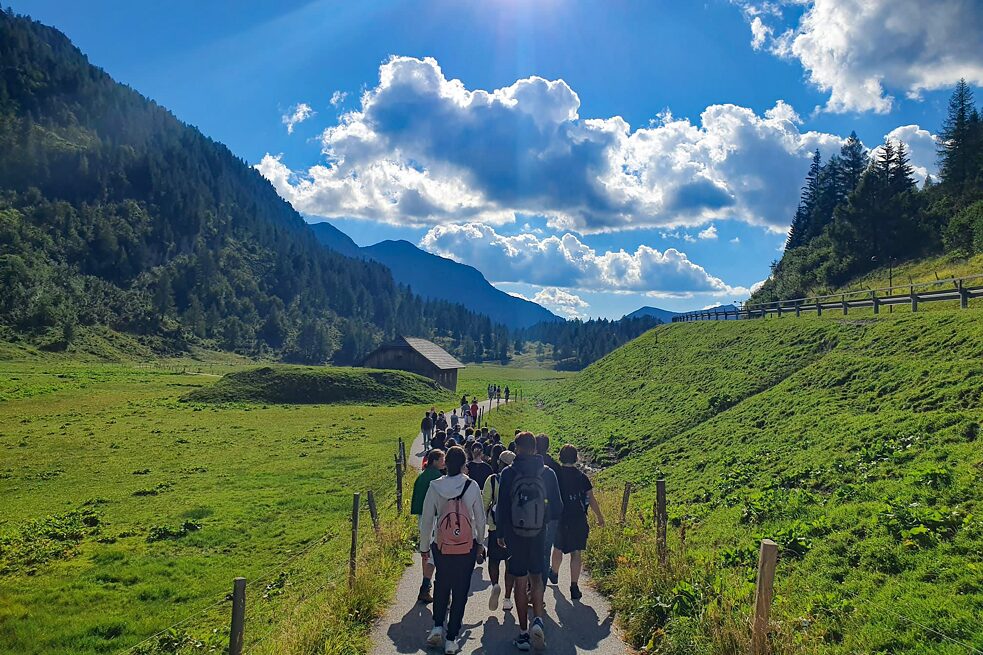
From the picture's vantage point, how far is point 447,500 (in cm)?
696

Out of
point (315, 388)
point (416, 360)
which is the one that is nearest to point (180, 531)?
point (315, 388)

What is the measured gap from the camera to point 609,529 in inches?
456

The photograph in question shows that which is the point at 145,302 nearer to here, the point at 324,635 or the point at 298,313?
the point at 298,313

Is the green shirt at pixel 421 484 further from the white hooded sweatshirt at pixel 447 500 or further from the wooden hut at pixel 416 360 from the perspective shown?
the wooden hut at pixel 416 360

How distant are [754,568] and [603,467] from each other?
13.9 m

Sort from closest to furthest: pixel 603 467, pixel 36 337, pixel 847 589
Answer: pixel 847 589 → pixel 603 467 → pixel 36 337

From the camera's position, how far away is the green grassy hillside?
7.24 m

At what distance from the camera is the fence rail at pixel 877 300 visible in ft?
83.0

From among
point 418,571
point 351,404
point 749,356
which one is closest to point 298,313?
point 351,404

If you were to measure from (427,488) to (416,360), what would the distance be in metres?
64.9

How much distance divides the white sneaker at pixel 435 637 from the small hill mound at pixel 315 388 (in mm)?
47060

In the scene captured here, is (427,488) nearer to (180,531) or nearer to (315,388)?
(180,531)

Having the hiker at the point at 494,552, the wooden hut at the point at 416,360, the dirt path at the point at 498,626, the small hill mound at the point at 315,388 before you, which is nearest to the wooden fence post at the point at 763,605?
the dirt path at the point at 498,626

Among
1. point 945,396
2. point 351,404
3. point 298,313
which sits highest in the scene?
point 298,313
